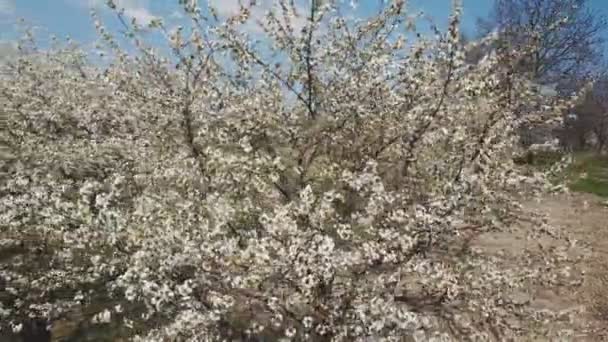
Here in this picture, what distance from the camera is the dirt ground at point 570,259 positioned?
706 centimetres

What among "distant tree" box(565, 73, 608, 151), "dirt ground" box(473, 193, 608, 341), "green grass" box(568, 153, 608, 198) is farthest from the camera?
"distant tree" box(565, 73, 608, 151)

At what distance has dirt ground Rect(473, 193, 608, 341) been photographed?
706cm

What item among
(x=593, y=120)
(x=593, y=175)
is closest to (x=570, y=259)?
(x=593, y=175)

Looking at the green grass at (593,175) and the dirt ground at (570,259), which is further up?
the green grass at (593,175)

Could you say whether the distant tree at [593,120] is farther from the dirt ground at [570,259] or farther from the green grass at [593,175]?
the dirt ground at [570,259]

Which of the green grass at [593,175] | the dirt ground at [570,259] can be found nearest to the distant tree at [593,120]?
the green grass at [593,175]

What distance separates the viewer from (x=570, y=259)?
24.6ft

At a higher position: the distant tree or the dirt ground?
the distant tree

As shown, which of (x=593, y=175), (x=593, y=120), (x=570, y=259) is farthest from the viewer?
(x=593, y=120)

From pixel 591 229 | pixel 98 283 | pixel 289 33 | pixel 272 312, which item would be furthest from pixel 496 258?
pixel 591 229

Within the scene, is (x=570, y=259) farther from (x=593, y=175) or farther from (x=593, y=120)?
(x=593, y=120)

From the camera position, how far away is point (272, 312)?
20.5 ft

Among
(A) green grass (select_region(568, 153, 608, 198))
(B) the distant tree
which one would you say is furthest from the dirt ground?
(B) the distant tree

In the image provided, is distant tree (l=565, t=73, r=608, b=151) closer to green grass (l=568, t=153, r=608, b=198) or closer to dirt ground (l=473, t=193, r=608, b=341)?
green grass (l=568, t=153, r=608, b=198)
